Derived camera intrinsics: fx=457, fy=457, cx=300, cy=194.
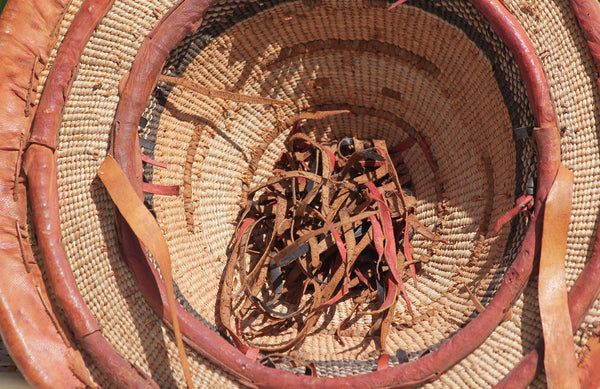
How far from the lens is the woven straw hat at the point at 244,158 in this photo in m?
0.65

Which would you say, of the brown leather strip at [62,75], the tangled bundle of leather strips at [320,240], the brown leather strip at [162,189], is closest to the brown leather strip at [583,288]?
the tangled bundle of leather strips at [320,240]

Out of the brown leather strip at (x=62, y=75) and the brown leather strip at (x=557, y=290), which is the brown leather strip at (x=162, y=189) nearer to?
the brown leather strip at (x=62, y=75)

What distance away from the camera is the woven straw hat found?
0.65 meters

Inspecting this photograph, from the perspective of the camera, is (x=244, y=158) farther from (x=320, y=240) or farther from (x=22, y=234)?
(x=22, y=234)

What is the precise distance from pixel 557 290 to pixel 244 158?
2.32 feet

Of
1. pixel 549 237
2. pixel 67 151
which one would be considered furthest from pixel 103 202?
pixel 549 237

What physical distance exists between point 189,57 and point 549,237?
2.24 ft

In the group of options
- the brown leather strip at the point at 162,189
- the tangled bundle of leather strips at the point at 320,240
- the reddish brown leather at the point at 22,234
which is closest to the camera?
the reddish brown leather at the point at 22,234

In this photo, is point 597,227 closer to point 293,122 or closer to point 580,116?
point 580,116

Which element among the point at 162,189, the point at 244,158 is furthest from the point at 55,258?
the point at 244,158

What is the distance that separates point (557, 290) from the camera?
2.17 ft

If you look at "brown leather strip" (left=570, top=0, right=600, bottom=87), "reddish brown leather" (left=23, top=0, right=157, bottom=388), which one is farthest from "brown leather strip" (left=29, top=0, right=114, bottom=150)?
"brown leather strip" (left=570, top=0, right=600, bottom=87)

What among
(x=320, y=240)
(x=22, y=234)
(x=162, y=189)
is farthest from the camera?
(x=320, y=240)

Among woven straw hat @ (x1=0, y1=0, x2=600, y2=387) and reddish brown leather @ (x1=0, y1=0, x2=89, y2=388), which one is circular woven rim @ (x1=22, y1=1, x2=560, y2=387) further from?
reddish brown leather @ (x1=0, y1=0, x2=89, y2=388)
